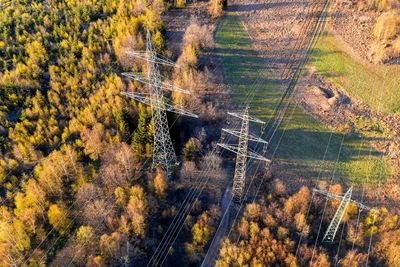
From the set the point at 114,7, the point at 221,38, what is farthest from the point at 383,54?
the point at 114,7

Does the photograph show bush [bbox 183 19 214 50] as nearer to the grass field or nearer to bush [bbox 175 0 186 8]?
the grass field

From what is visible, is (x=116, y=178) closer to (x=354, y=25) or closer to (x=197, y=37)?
(x=197, y=37)

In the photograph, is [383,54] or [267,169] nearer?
[267,169]

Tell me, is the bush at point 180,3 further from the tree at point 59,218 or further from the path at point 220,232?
the tree at point 59,218

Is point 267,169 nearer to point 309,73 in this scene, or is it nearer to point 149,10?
point 309,73

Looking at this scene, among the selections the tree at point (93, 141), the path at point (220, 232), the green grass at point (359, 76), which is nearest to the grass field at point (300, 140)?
the green grass at point (359, 76)

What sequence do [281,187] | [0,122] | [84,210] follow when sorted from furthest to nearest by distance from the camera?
[0,122]
[281,187]
[84,210]

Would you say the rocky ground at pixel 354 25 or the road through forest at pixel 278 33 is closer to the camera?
the road through forest at pixel 278 33
